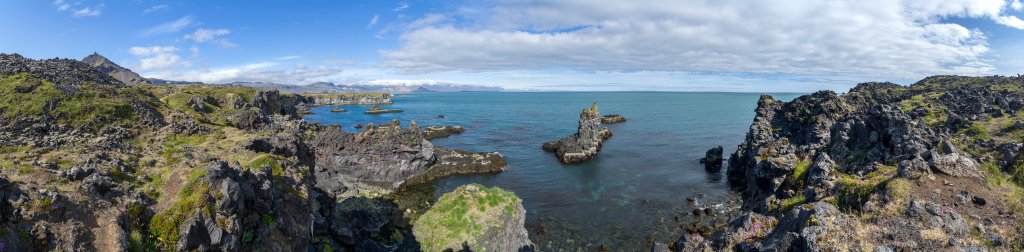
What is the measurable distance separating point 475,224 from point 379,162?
110 ft

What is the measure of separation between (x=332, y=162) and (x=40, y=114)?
34.9m

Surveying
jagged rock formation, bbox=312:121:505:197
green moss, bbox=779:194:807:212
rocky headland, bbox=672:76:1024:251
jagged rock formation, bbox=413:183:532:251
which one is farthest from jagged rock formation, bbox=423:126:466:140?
→ green moss, bbox=779:194:807:212

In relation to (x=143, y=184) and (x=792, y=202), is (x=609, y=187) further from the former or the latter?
(x=143, y=184)

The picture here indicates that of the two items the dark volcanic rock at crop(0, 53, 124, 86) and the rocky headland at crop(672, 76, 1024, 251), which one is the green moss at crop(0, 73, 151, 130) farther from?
the rocky headland at crop(672, 76, 1024, 251)

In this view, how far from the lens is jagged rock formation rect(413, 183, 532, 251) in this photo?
31.8m

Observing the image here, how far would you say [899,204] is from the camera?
2019 centimetres

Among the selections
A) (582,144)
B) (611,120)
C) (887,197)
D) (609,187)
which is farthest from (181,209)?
(611,120)

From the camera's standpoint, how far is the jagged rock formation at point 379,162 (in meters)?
57.8

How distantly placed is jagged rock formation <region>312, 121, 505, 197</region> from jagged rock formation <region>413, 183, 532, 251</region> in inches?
948

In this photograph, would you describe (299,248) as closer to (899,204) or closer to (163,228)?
(163,228)

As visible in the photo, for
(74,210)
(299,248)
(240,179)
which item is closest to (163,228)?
(74,210)

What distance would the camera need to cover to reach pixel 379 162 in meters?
61.3

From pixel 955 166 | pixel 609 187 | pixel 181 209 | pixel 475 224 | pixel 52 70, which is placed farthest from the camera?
pixel 609 187

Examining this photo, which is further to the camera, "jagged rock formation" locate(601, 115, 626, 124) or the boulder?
"jagged rock formation" locate(601, 115, 626, 124)
